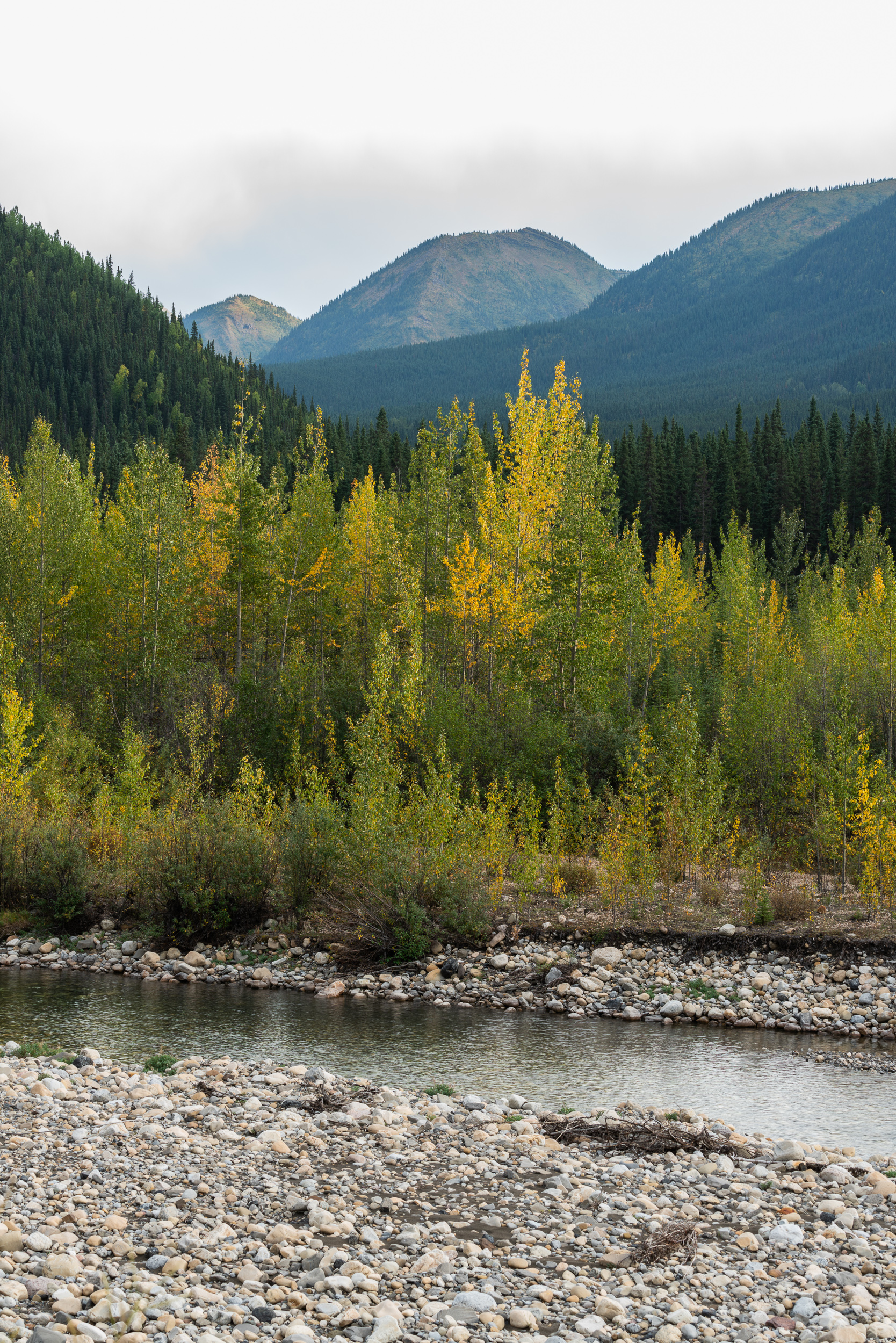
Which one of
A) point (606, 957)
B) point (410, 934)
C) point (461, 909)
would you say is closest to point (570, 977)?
point (606, 957)

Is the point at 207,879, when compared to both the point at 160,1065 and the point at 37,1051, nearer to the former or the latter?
the point at 37,1051

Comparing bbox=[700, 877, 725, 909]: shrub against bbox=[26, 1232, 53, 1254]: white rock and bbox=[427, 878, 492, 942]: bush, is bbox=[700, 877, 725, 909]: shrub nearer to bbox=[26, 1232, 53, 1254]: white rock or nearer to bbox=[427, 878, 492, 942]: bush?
bbox=[427, 878, 492, 942]: bush

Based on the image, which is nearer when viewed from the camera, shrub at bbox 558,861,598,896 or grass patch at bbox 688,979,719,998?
grass patch at bbox 688,979,719,998

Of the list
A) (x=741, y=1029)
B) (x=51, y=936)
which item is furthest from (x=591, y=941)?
(x=51, y=936)

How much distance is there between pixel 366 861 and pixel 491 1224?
1406 centimetres

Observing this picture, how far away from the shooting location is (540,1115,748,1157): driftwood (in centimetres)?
1194

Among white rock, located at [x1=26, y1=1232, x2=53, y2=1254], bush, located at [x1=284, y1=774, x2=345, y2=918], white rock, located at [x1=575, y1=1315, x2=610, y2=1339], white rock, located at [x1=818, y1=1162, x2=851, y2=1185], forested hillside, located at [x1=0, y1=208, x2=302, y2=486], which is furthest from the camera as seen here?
forested hillside, located at [x1=0, y1=208, x2=302, y2=486]

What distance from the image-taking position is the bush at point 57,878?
25000mm

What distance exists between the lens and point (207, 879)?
957 inches

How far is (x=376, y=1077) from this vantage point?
1548 cm

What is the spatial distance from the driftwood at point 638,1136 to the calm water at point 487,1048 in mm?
1654

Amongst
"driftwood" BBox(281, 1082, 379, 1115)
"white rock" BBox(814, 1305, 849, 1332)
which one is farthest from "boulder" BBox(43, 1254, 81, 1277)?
"white rock" BBox(814, 1305, 849, 1332)

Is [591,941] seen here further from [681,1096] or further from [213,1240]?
[213,1240]

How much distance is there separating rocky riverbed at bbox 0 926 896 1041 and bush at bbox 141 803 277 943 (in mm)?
727
